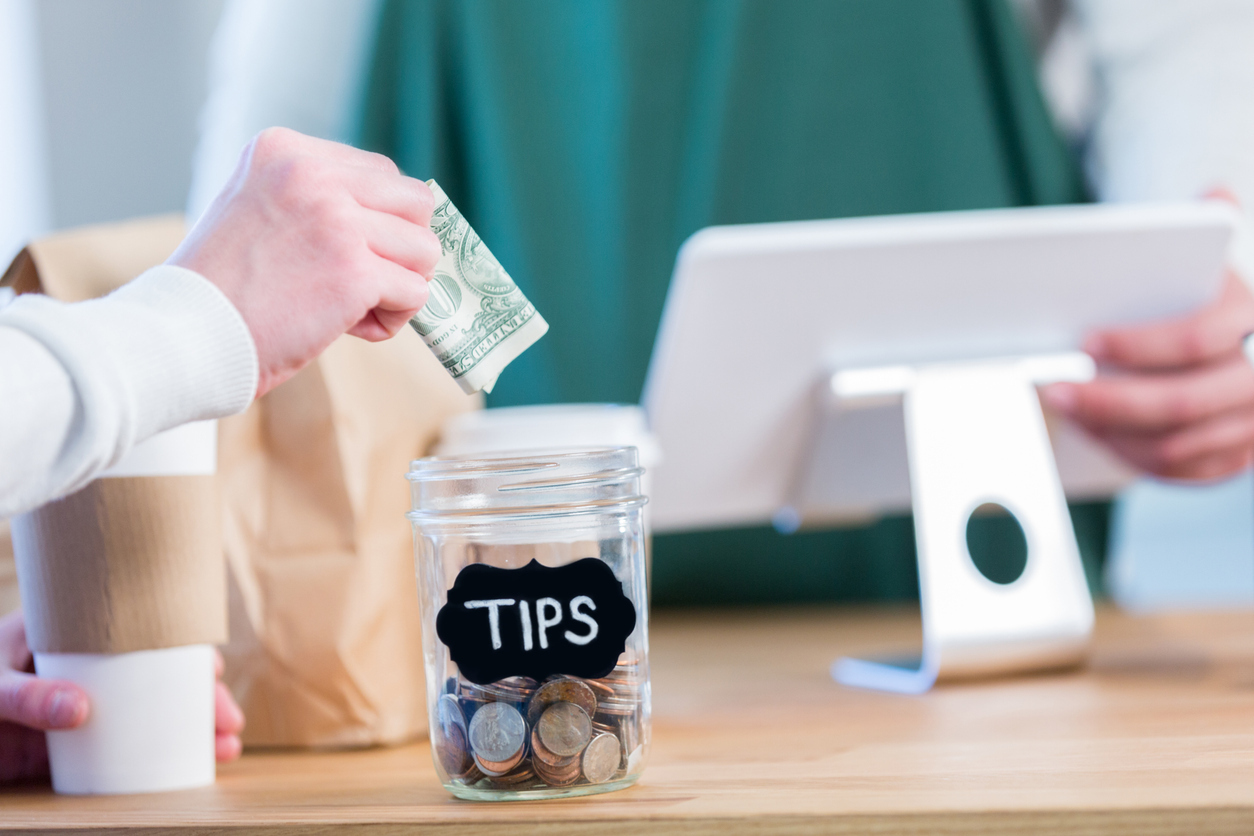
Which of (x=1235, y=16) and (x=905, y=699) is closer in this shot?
(x=905, y=699)

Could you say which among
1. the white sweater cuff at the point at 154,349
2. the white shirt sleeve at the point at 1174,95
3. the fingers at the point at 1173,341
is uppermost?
the white shirt sleeve at the point at 1174,95

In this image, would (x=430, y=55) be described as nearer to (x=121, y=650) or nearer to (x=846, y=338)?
(x=846, y=338)

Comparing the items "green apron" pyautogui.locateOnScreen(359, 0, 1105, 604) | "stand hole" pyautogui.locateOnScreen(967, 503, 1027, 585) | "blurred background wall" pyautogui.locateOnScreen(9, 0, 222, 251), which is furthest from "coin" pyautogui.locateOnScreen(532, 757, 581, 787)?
"blurred background wall" pyautogui.locateOnScreen(9, 0, 222, 251)

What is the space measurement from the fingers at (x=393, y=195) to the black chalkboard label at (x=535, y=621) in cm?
16

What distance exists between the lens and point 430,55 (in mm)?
1427

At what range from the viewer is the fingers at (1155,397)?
2.94 feet

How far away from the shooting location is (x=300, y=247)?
47 cm

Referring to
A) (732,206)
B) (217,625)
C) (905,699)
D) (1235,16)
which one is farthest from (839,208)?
(217,625)

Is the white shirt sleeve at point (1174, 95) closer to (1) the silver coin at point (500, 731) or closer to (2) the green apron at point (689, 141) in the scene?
(2) the green apron at point (689, 141)

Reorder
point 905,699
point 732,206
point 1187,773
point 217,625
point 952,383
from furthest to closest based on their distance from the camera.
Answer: point 732,206, point 952,383, point 905,699, point 217,625, point 1187,773

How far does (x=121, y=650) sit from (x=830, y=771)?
0.36 meters

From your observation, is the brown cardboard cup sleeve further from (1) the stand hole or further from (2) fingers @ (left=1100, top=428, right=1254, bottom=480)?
(1) the stand hole

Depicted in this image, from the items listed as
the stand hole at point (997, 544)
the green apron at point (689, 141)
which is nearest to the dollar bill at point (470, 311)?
the green apron at point (689, 141)

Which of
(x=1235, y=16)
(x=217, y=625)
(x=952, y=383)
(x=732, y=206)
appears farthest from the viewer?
(x=732, y=206)
